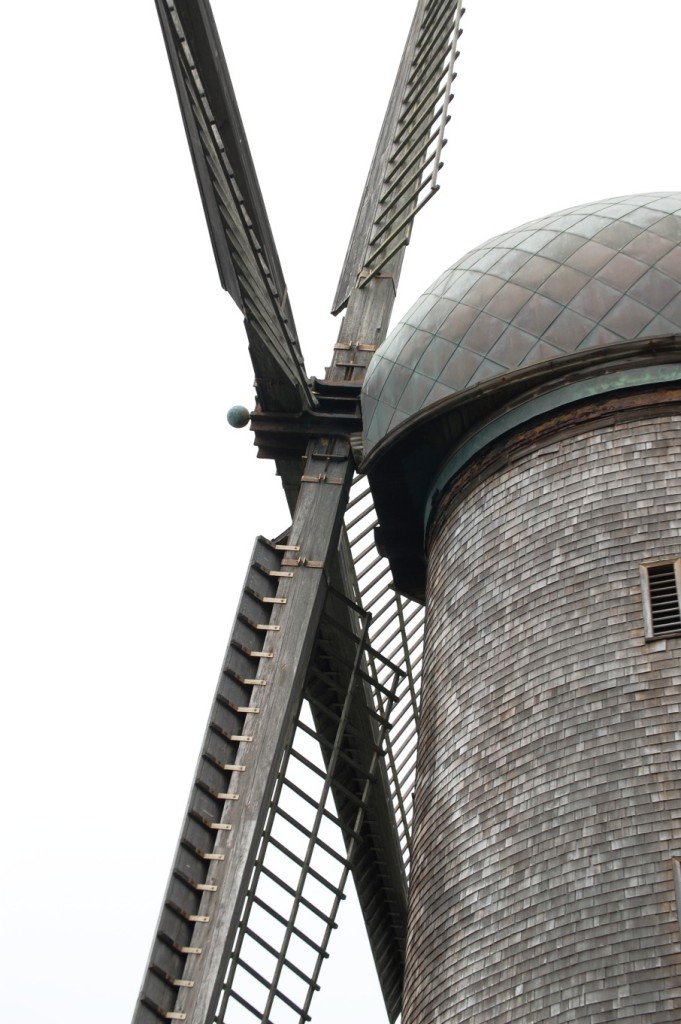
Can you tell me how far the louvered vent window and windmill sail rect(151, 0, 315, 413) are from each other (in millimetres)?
4669

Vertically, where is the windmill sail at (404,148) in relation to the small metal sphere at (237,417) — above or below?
above

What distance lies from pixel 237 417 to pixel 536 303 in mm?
3299

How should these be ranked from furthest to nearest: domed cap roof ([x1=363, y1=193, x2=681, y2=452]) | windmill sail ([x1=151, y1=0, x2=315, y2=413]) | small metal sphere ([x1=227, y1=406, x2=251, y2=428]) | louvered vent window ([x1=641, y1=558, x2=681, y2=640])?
1. small metal sphere ([x1=227, y1=406, x2=251, y2=428])
2. windmill sail ([x1=151, y1=0, x2=315, y2=413])
3. domed cap roof ([x1=363, y1=193, x2=681, y2=452])
4. louvered vent window ([x1=641, y1=558, x2=681, y2=640])

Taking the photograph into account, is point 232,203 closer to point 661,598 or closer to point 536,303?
point 536,303

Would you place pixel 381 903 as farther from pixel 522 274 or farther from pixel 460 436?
pixel 522 274

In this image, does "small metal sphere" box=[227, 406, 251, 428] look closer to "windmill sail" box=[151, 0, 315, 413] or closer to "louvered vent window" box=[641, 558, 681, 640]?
"windmill sail" box=[151, 0, 315, 413]

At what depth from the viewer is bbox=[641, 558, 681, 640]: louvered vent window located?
35.3ft

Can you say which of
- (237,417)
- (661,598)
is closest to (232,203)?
(237,417)

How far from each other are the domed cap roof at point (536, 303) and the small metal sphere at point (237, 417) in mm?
1303

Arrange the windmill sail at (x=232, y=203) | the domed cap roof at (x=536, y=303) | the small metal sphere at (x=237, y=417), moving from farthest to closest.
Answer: the small metal sphere at (x=237, y=417)
the windmill sail at (x=232, y=203)
the domed cap roof at (x=536, y=303)

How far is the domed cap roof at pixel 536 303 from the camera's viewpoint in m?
12.4

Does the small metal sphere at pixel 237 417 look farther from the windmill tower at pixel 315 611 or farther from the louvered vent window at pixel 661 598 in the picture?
the louvered vent window at pixel 661 598

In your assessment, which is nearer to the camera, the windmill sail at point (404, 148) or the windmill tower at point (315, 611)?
the windmill tower at point (315, 611)

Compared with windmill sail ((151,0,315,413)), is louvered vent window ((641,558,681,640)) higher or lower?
lower
